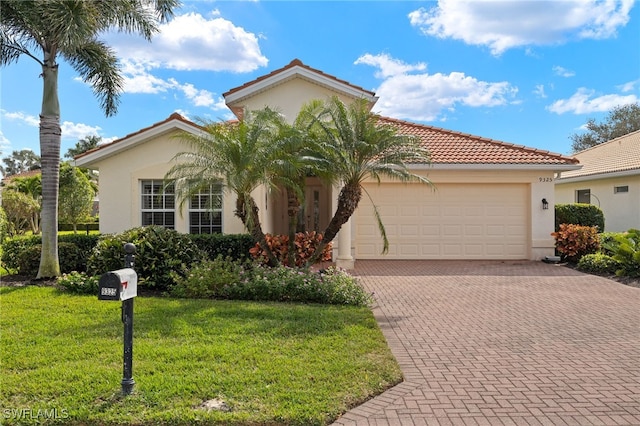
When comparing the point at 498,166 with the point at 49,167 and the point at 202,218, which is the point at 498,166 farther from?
the point at 49,167

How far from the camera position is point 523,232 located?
49.2 ft

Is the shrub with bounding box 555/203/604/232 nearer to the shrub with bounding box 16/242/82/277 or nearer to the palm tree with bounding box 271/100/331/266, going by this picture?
the palm tree with bounding box 271/100/331/266

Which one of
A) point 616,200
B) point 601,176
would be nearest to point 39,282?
point 601,176

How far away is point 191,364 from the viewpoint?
16.2 ft

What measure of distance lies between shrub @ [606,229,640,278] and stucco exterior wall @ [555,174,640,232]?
23.2 ft

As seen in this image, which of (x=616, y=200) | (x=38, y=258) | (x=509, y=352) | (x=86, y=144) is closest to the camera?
(x=509, y=352)

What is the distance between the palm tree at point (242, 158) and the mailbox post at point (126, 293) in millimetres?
5365

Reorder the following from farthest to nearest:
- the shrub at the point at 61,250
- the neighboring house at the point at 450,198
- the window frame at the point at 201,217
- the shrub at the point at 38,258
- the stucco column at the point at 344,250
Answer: the neighboring house at the point at 450,198, the window frame at the point at 201,217, the stucco column at the point at 344,250, the shrub at the point at 61,250, the shrub at the point at 38,258

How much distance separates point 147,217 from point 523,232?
12272 mm

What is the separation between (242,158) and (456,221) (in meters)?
8.48

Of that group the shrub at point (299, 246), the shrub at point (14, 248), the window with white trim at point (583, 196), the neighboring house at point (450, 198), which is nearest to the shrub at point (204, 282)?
the shrub at point (299, 246)

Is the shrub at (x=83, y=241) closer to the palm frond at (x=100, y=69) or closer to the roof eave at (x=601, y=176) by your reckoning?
the palm frond at (x=100, y=69)

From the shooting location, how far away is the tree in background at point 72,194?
2561cm

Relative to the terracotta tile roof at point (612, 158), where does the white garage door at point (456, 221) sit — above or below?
below
